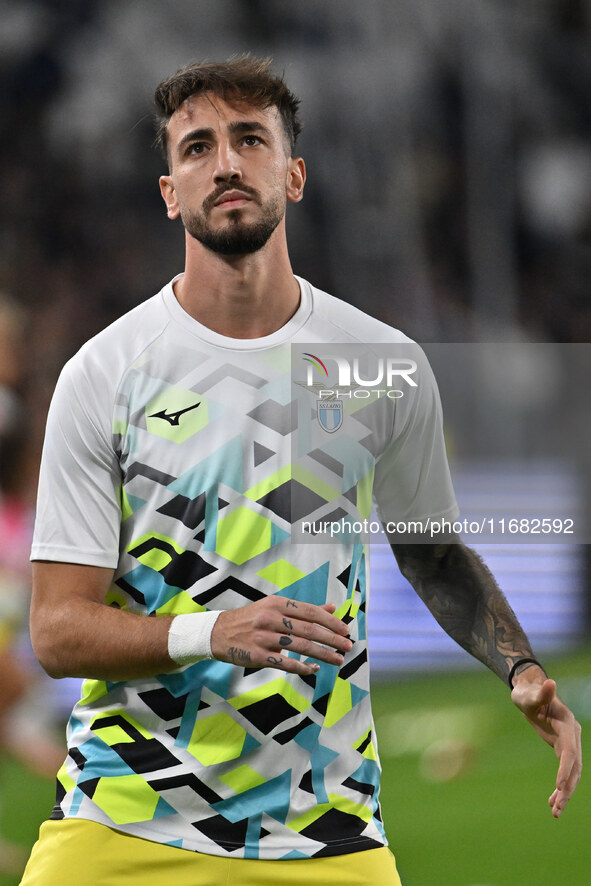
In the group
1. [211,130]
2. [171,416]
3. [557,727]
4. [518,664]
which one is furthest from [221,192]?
[557,727]

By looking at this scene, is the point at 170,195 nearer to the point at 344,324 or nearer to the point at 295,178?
the point at 295,178

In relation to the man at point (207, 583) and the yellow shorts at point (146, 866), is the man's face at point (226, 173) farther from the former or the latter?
the yellow shorts at point (146, 866)

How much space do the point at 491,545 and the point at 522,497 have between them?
0.41 metres

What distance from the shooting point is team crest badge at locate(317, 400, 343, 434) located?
2.23 metres

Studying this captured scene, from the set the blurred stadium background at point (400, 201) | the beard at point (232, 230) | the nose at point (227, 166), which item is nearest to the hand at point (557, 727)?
the beard at point (232, 230)

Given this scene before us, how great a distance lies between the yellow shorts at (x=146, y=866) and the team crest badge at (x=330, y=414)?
75 cm

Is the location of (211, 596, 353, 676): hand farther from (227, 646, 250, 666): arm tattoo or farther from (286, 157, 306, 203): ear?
(286, 157, 306, 203): ear

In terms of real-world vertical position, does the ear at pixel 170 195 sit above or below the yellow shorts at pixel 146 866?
above

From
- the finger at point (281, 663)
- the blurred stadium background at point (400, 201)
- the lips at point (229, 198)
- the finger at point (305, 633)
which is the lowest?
the finger at point (281, 663)

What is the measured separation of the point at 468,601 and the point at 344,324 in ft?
1.89

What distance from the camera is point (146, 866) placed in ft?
6.63

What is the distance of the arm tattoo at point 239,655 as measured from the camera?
6.03ft

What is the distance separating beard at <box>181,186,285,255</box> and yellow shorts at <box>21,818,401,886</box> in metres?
1.03

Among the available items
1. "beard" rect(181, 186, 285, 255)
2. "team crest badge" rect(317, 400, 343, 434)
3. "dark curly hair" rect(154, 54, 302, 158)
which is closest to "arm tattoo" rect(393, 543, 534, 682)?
"team crest badge" rect(317, 400, 343, 434)
